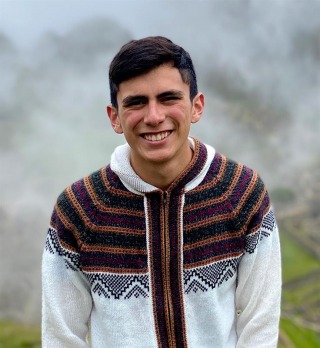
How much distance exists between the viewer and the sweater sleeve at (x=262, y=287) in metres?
1.92

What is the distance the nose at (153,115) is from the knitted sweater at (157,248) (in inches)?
11.4

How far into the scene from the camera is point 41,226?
134ft

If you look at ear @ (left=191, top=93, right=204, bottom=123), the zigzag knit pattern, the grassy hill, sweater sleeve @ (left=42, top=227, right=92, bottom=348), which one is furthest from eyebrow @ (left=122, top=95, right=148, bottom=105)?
the grassy hill

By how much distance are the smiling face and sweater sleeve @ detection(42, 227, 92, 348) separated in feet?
1.69

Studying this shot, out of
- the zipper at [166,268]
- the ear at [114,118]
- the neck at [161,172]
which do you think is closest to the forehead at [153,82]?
the ear at [114,118]

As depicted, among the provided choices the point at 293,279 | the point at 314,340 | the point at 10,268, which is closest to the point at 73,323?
the point at 314,340

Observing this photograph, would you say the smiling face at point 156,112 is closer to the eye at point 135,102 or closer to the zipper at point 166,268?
the eye at point 135,102

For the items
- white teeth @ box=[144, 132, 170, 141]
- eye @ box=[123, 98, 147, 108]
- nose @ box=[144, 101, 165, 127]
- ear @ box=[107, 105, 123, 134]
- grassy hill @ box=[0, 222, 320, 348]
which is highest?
grassy hill @ box=[0, 222, 320, 348]

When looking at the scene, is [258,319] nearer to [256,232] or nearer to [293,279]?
[256,232]

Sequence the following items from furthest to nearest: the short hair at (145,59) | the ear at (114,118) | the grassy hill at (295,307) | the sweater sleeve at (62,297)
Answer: the grassy hill at (295,307) < the sweater sleeve at (62,297) < the ear at (114,118) < the short hair at (145,59)

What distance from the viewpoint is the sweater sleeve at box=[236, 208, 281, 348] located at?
6.29 feet

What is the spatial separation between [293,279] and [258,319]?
25330 mm

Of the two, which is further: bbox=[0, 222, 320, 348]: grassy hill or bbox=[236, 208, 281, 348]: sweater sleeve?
bbox=[0, 222, 320, 348]: grassy hill

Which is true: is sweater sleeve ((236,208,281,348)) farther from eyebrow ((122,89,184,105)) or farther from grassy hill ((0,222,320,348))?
grassy hill ((0,222,320,348))
